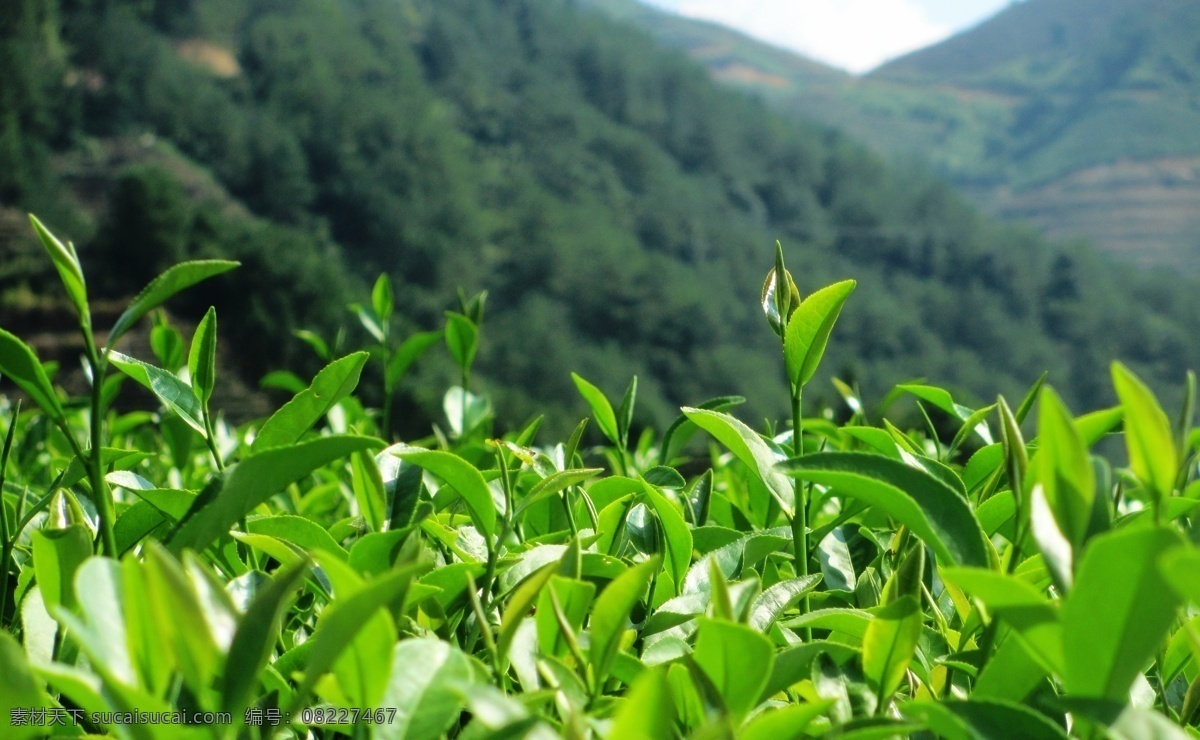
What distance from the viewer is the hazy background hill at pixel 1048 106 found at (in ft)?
135

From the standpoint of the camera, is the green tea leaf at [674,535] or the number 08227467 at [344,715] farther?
the green tea leaf at [674,535]

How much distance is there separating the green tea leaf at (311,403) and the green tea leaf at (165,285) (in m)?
0.08

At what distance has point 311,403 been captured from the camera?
413mm

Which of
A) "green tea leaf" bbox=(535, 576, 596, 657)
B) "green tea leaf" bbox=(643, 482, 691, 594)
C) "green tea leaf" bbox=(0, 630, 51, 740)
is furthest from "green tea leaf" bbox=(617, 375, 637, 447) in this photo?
"green tea leaf" bbox=(0, 630, 51, 740)

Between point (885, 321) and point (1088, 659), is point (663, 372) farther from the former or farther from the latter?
point (1088, 659)

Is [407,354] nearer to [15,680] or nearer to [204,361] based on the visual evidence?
[204,361]

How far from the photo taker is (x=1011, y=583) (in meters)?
0.24

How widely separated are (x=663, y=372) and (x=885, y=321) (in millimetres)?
7463

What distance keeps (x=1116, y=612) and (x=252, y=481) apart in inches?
9.8

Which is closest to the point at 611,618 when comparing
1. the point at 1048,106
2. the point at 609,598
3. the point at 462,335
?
the point at 609,598

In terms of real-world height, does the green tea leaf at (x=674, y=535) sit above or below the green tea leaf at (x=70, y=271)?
below

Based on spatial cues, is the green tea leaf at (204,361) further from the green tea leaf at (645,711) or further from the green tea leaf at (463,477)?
the green tea leaf at (645,711)

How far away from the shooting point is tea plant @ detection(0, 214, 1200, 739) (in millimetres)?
235

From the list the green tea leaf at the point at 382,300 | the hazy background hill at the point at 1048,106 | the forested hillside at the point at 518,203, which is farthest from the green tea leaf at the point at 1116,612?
the hazy background hill at the point at 1048,106
